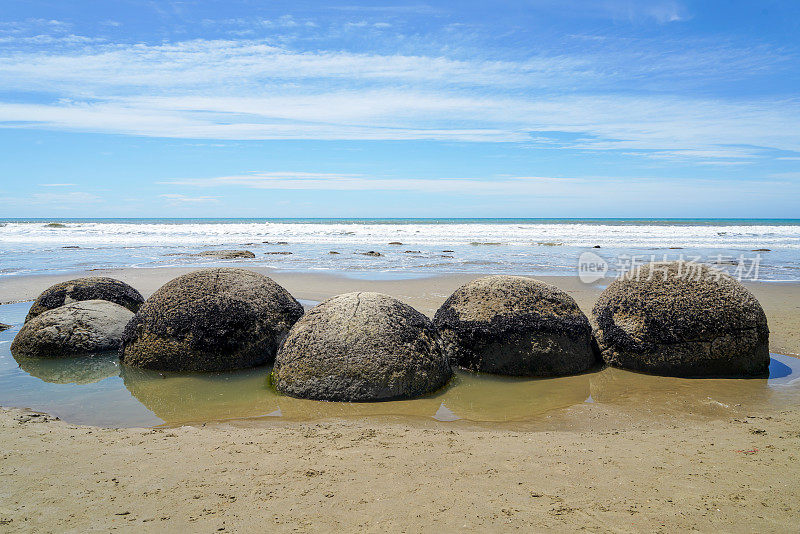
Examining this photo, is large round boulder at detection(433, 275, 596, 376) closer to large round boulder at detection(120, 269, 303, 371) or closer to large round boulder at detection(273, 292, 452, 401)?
large round boulder at detection(273, 292, 452, 401)

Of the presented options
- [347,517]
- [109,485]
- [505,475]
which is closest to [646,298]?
[505,475]

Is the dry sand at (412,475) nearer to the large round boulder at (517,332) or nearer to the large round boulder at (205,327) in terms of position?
the large round boulder at (517,332)

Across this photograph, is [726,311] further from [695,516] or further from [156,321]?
[156,321]

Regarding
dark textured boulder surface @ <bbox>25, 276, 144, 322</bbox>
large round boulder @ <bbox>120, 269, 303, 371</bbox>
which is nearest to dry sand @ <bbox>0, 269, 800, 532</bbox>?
large round boulder @ <bbox>120, 269, 303, 371</bbox>

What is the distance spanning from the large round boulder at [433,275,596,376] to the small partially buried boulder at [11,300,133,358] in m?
4.63

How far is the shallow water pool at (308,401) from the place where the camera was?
525 centimetres

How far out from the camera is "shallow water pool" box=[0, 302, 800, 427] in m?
5.25

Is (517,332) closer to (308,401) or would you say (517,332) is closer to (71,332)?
(308,401)

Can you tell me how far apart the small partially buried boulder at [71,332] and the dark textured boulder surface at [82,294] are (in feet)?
2.44

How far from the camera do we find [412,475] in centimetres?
379

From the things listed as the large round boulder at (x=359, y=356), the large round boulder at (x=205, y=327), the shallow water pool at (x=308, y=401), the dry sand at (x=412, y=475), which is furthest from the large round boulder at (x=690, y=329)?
the large round boulder at (x=205, y=327)

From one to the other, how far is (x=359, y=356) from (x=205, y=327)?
2165 mm

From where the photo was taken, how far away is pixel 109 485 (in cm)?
367

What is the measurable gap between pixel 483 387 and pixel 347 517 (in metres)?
3.07
